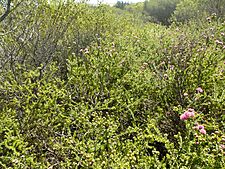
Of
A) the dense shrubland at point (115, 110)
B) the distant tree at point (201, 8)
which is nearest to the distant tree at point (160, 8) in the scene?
the distant tree at point (201, 8)

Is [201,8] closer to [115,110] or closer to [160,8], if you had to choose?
[115,110]

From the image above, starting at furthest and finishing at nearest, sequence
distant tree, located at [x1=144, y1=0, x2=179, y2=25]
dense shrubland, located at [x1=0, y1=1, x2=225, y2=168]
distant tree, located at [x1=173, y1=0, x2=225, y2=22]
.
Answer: distant tree, located at [x1=144, y1=0, x2=179, y2=25] → distant tree, located at [x1=173, y1=0, x2=225, y2=22] → dense shrubland, located at [x1=0, y1=1, x2=225, y2=168]

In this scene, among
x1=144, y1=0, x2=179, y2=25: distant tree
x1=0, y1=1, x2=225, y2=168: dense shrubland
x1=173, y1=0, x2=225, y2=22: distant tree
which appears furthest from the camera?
x1=144, y1=0, x2=179, y2=25: distant tree

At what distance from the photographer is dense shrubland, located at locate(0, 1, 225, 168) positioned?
2086mm

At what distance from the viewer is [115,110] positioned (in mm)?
3150

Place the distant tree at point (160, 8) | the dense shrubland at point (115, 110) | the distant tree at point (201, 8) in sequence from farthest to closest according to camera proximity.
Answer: the distant tree at point (160, 8) < the distant tree at point (201, 8) < the dense shrubland at point (115, 110)

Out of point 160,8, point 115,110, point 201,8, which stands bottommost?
point 115,110

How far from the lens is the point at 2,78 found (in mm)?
3664

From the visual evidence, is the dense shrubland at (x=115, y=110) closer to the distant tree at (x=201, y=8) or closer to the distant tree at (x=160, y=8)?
the distant tree at (x=201, y=8)

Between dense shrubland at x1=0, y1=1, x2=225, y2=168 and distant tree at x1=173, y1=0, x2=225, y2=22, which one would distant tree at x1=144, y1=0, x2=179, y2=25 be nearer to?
distant tree at x1=173, y1=0, x2=225, y2=22

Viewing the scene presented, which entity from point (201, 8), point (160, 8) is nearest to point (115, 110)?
point (201, 8)

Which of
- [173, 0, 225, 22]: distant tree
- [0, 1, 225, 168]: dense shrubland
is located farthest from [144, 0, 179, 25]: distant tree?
[0, 1, 225, 168]: dense shrubland

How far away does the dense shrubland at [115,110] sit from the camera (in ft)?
6.84

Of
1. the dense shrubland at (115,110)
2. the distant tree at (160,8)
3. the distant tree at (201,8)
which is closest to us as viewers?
the dense shrubland at (115,110)
